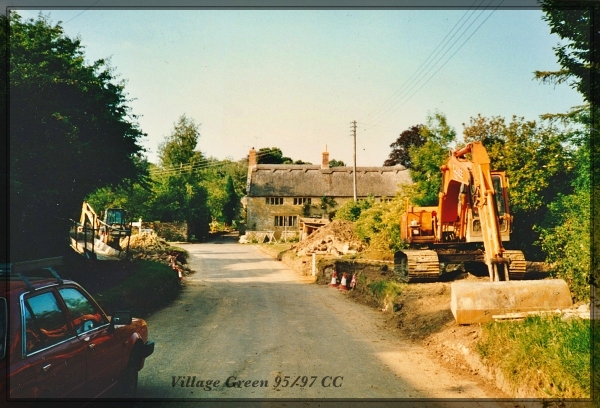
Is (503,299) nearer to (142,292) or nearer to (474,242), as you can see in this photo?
(474,242)

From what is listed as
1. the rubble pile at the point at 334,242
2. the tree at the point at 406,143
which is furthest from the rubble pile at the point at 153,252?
the tree at the point at 406,143

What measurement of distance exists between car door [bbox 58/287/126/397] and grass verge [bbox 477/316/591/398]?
5.17m

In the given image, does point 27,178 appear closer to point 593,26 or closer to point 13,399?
point 13,399

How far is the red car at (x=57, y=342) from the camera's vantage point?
4.35 meters

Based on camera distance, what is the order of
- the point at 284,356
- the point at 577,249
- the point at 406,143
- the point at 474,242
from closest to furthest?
1. the point at 284,356
2. the point at 577,249
3. the point at 474,242
4. the point at 406,143

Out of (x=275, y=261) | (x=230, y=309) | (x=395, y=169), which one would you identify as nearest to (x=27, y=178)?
(x=230, y=309)

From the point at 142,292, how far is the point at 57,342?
34.4 ft

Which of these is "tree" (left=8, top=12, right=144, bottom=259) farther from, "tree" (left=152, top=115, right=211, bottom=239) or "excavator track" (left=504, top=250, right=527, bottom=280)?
"tree" (left=152, top=115, right=211, bottom=239)

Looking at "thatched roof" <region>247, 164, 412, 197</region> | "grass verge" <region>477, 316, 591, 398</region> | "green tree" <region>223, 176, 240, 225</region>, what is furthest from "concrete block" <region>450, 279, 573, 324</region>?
"green tree" <region>223, 176, 240, 225</region>

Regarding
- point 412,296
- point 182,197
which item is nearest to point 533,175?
point 412,296

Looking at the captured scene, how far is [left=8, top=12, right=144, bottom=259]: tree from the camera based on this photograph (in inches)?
458

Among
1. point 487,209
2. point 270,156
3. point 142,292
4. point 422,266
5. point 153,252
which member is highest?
point 270,156

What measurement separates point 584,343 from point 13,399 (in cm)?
646

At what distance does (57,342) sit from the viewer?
4973mm
